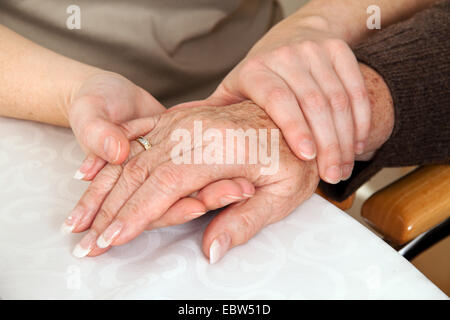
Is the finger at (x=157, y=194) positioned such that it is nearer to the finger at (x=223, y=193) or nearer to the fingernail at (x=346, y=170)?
the finger at (x=223, y=193)

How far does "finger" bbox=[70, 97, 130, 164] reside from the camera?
0.52 metres

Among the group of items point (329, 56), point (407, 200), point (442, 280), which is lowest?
point (442, 280)

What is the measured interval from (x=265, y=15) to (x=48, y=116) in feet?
2.02

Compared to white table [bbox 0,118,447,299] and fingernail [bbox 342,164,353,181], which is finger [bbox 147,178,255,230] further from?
fingernail [bbox 342,164,353,181]

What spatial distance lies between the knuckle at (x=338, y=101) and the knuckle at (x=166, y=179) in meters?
0.25

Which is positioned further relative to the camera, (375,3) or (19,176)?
(375,3)

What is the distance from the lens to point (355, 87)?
0.63 meters

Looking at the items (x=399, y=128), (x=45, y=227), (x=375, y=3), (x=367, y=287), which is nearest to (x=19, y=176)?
(x=45, y=227)

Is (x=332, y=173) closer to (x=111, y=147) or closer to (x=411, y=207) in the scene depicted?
(x=411, y=207)

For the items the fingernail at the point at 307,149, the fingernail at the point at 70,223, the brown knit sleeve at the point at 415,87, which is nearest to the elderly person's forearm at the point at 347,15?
the brown knit sleeve at the point at 415,87

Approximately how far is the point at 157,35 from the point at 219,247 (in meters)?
0.60

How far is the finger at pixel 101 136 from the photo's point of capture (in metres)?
0.52

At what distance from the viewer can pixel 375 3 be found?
0.83 m

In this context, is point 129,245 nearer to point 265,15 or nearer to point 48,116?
point 48,116
